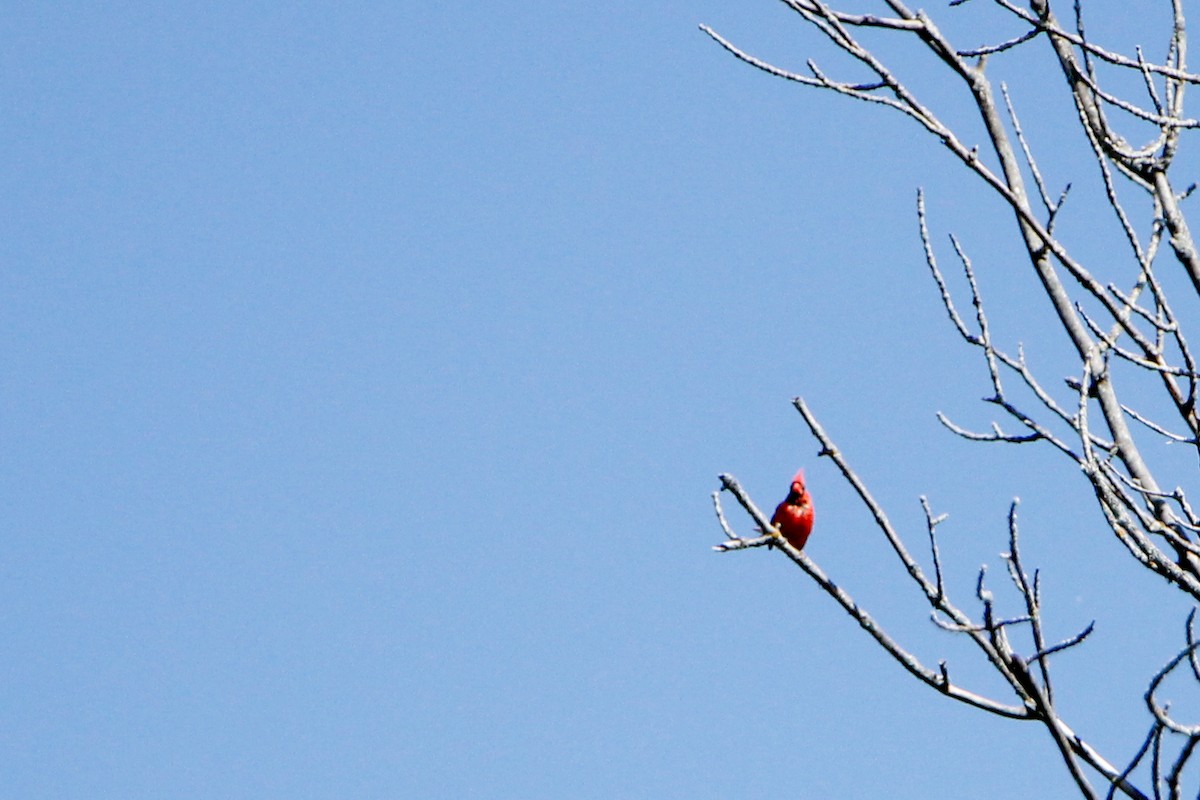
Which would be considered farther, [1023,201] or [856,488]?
[1023,201]

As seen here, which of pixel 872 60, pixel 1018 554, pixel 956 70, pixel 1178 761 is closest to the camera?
pixel 1178 761

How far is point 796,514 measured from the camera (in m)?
7.07

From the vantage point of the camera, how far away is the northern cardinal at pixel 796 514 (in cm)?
702

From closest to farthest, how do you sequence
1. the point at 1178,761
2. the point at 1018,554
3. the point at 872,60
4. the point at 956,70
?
the point at 1178,761, the point at 1018,554, the point at 872,60, the point at 956,70

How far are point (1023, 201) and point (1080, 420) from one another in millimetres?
658

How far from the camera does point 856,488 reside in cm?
342

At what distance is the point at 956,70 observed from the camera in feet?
12.6

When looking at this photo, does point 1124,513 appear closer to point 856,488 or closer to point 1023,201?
point 856,488

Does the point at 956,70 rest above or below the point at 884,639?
above

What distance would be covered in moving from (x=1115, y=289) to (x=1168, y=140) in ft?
2.09

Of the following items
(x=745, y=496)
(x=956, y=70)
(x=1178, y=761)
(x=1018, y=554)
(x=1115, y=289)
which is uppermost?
(x=956, y=70)

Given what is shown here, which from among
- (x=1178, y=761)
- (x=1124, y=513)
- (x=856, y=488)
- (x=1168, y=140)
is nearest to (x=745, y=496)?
(x=856, y=488)

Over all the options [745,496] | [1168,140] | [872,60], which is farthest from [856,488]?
[1168,140]

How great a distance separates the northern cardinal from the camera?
702cm
